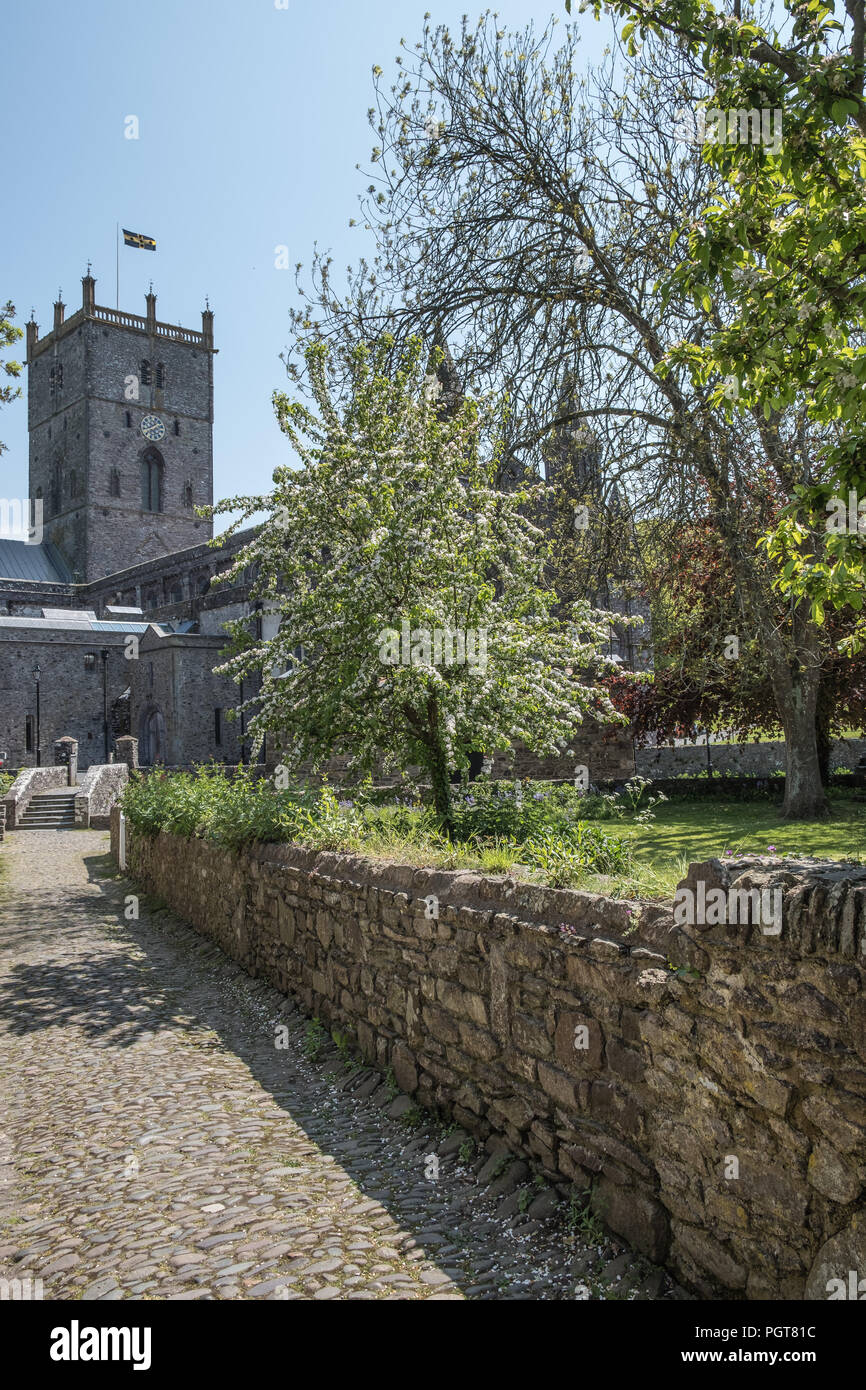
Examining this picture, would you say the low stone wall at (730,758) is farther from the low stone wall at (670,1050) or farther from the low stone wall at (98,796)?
the low stone wall at (670,1050)

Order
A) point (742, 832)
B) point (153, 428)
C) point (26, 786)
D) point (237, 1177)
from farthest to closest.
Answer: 1. point (153, 428)
2. point (26, 786)
3. point (742, 832)
4. point (237, 1177)

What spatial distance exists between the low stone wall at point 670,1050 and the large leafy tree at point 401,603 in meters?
2.78

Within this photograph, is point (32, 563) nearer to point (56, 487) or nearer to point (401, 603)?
point (56, 487)

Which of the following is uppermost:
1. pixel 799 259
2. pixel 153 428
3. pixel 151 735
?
pixel 153 428

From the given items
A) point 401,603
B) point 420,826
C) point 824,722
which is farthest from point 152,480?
point 420,826

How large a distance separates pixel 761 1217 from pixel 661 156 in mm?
10673

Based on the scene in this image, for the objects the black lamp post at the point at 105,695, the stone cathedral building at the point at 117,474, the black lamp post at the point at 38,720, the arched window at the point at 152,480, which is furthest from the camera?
the arched window at the point at 152,480

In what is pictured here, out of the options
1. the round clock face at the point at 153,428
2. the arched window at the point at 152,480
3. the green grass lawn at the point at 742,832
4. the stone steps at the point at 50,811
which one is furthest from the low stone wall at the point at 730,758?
the round clock face at the point at 153,428

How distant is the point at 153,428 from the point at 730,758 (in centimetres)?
5433

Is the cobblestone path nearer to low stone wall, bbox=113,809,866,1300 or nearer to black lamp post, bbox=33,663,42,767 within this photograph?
low stone wall, bbox=113,809,866,1300

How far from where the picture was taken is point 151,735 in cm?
4200

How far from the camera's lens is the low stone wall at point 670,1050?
104 inches
